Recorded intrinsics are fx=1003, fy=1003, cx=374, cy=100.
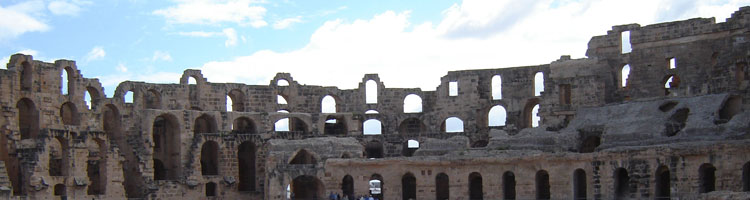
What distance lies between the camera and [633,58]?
53500mm

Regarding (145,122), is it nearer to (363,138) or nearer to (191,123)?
(191,123)

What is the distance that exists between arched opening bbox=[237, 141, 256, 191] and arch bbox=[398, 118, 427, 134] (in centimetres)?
938

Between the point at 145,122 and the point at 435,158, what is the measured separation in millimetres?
16427

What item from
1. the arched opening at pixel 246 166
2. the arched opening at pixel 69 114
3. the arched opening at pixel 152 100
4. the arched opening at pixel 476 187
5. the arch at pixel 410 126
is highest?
the arched opening at pixel 152 100

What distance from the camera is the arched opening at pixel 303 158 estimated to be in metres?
52.7

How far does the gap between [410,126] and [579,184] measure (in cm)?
1702

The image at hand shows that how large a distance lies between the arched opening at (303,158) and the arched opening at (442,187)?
6.47 m

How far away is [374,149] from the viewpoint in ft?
192

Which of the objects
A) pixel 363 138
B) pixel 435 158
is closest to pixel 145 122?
pixel 363 138

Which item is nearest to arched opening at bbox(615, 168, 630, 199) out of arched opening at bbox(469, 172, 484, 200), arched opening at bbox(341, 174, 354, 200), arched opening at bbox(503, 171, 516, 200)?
arched opening at bbox(503, 171, 516, 200)

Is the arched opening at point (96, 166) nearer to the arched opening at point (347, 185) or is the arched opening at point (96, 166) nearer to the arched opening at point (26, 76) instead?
the arched opening at point (26, 76)

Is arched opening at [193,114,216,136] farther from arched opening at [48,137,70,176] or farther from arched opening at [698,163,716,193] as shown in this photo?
arched opening at [698,163,716,193]

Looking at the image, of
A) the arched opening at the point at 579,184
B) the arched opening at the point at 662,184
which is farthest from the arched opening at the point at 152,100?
the arched opening at the point at 662,184

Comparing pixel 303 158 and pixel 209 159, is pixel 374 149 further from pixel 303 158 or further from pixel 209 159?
pixel 209 159
